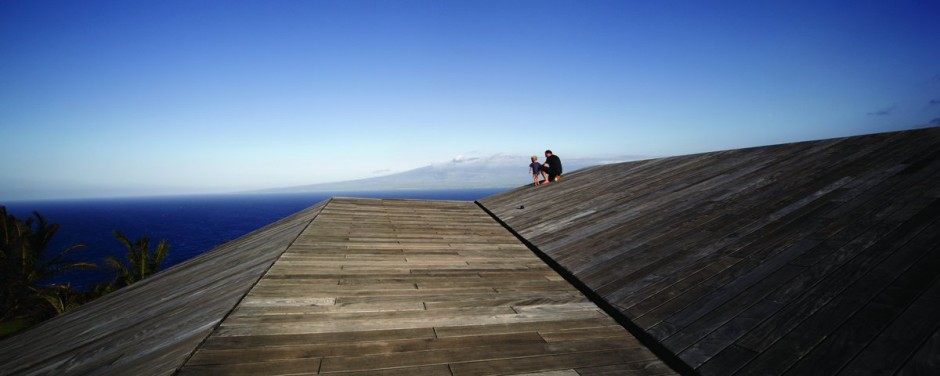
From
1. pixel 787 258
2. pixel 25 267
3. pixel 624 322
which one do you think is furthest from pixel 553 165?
pixel 25 267

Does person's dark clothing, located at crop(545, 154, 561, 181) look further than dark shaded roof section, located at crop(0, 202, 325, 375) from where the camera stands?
Yes

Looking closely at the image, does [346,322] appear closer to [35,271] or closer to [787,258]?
[787,258]

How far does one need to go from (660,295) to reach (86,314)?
9282mm

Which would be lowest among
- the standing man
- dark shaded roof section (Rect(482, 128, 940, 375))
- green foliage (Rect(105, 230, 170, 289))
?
green foliage (Rect(105, 230, 170, 289))

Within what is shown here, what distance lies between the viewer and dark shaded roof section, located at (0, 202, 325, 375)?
3.54 m

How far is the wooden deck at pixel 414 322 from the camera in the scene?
3318mm

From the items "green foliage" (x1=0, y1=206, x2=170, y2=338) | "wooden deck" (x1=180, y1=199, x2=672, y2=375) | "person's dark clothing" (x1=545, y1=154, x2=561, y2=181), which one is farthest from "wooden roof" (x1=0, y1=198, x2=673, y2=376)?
"green foliage" (x1=0, y1=206, x2=170, y2=338)

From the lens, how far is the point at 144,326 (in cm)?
455

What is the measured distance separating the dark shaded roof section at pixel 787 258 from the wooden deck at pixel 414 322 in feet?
2.08

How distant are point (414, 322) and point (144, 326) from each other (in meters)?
3.44

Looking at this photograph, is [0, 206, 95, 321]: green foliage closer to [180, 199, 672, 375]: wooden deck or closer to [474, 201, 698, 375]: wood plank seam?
[180, 199, 672, 375]: wooden deck

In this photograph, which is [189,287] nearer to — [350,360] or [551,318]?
[350,360]

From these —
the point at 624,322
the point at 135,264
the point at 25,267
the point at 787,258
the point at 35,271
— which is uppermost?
the point at 787,258

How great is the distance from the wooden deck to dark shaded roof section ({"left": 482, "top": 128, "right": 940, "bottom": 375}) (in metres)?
0.63
